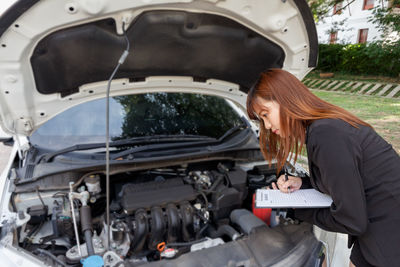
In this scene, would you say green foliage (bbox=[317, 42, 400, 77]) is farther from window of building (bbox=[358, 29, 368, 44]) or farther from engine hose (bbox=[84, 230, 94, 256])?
engine hose (bbox=[84, 230, 94, 256])

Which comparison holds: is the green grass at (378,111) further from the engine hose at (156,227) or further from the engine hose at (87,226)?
the engine hose at (87,226)

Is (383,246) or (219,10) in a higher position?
(219,10)

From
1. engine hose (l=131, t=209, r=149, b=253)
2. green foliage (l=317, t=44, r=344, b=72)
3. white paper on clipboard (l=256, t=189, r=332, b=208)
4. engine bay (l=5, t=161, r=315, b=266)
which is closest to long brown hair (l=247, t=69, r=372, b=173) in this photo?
white paper on clipboard (l=256, t=189, r=332, b=208)

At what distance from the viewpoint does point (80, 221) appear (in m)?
1.83

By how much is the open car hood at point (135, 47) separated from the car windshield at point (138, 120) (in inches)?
11.4

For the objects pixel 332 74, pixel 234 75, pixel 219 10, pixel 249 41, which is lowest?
pixel 332 74

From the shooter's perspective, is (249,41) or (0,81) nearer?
(0,81)

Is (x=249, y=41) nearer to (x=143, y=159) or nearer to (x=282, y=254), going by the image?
(x=143, y=159)

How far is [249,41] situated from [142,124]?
1140 millimetres

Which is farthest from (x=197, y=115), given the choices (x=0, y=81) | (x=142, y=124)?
(x=0, y=81)

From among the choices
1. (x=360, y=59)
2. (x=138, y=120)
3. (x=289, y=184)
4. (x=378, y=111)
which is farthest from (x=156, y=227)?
(x=360, y=59)

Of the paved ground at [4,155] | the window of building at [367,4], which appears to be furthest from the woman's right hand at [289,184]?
the window of building at [367,4]

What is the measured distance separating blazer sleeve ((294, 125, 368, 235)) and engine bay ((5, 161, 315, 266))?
581 mm

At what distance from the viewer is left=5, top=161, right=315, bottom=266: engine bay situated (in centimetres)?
170
